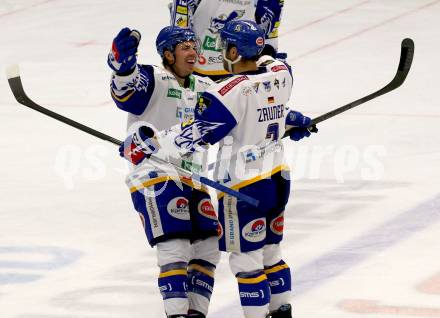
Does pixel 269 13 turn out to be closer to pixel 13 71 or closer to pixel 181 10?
pixel 181 10

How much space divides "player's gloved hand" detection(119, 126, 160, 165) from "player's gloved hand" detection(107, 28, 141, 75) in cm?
33

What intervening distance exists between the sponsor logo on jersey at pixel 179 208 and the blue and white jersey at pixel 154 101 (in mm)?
155

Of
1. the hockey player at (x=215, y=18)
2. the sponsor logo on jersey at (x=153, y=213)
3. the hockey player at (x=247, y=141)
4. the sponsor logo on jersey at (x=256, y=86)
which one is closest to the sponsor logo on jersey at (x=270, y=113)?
the hockey player at (x=247, y=141)

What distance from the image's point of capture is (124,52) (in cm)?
711

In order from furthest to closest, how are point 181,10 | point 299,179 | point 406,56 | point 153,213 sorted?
point 299,179 < point 181,10 < point 406,56 < point 153,213

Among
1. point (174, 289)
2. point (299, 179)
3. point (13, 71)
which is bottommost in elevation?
point (299, 179)

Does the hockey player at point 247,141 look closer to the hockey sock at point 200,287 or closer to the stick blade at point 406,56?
the hockey sock at point 200,287

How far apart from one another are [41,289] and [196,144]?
1740 millimetres

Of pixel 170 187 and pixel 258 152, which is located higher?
pixel 258 152

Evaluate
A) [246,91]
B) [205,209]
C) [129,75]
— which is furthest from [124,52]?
[205,209]

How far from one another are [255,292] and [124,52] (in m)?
1.42

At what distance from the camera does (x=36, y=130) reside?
12.2 m

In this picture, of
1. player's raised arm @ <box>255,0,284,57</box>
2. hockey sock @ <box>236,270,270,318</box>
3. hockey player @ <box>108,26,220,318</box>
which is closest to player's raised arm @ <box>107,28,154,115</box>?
hockey player @ <box>108,26,220,318</box>

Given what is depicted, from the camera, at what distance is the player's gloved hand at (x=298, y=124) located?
25.4 ft
